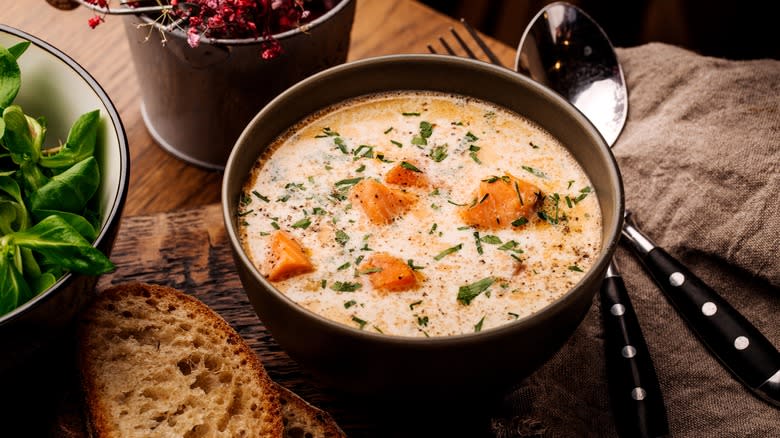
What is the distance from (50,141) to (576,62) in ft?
4.89

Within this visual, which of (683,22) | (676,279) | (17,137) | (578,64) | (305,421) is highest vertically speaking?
(17,137)

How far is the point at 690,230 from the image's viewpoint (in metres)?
2.07

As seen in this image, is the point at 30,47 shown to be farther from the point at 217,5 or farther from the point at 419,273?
the point at 419,273

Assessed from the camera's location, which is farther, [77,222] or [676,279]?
[676,279]

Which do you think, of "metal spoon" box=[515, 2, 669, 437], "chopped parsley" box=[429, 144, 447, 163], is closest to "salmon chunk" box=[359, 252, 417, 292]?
"chopped parsley" box=[429, 144, 447, 163]

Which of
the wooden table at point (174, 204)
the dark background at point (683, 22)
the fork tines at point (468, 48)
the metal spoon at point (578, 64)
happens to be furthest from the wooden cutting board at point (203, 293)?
the dark background at point (683, 22)

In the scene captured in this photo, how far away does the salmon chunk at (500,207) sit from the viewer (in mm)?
1663

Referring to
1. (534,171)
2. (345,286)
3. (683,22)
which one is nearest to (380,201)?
(345,286)

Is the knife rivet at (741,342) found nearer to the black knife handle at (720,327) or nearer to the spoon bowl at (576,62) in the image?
the black knife handle at (720,327)

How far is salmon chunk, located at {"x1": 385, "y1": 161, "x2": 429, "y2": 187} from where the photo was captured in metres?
1.75

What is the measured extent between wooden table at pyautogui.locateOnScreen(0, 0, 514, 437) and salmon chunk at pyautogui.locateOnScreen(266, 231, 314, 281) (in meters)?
0.36

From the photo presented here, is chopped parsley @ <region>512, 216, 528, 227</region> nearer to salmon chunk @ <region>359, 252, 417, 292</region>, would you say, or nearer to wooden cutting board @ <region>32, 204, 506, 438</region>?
salmon chunk @ <region>359, 252, 417, 292</region>

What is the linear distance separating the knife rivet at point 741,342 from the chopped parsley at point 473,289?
60 centimetres

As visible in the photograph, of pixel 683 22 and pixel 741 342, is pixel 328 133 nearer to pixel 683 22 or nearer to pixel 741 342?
pixel 741 342
